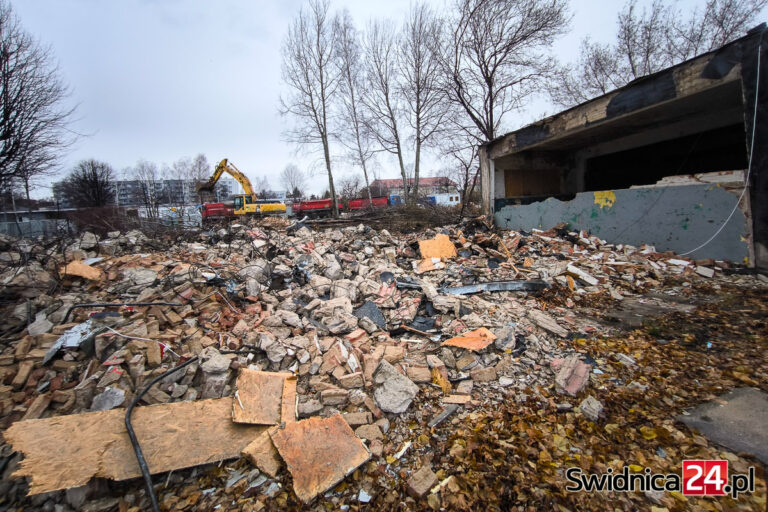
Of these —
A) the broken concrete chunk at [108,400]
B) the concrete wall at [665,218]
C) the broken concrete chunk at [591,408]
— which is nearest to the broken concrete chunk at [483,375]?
the broken concrete chunk at [591,408]

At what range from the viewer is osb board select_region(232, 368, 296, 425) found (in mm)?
2352

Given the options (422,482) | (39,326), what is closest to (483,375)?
(422,482)

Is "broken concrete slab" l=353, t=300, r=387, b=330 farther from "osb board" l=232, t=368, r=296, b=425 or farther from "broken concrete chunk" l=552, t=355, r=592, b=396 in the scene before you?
"broken concrete chunk" l=552, t=355, r=592, b=396

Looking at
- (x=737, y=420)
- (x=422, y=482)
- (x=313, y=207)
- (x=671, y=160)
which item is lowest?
(x=422, y=482)

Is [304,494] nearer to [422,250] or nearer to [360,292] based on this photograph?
[360,292]

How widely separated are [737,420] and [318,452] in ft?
10.1

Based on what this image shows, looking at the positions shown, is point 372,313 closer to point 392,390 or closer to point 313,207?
point 392,390

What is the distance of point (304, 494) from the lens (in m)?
1.83

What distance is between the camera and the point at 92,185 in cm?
2194

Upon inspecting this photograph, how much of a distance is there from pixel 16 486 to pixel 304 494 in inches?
82.9

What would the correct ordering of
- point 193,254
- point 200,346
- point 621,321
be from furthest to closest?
point 193,254 → point 621,321 → point 200,346

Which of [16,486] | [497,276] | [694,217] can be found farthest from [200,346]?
[694,217]

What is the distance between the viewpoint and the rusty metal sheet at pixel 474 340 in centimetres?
315

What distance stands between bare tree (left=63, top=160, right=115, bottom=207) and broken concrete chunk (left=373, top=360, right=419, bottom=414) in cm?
2976
